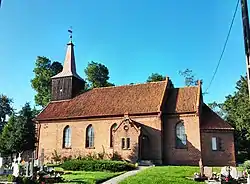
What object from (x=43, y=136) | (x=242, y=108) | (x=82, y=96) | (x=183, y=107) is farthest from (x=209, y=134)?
(x=43, y=136)

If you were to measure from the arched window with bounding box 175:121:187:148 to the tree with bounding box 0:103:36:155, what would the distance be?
19048 millimetres

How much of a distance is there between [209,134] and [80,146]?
55.8 feet

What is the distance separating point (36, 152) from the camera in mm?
41469

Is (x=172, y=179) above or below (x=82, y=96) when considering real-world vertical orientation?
below

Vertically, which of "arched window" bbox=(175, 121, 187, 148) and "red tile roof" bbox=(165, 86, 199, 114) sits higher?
"red tile roof" bbox=(165, 86, 199, 114)

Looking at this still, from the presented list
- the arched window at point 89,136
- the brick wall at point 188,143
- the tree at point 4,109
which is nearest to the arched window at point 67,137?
the arched window at point 89,136

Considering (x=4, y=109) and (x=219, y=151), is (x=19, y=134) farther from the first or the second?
(x=4, y=109)

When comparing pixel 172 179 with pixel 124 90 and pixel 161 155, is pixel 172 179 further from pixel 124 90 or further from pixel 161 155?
pixel 124 90

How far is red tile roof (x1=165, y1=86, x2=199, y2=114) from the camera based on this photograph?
1385 inches

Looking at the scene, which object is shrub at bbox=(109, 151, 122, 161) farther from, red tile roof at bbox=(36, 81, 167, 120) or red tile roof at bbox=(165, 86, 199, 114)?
red tile roof at bbox=(165, 86, 199, 114)

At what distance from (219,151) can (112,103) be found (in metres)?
15.2

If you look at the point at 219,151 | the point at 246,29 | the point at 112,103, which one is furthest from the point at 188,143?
the point at 246,29

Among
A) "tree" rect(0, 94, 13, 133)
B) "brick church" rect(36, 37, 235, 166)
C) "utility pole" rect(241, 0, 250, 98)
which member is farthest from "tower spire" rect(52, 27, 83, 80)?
"tree" rect(0, 94, 13, 133)

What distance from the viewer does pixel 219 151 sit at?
108 feet
